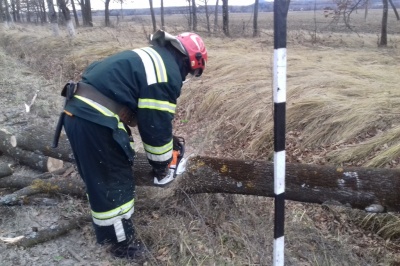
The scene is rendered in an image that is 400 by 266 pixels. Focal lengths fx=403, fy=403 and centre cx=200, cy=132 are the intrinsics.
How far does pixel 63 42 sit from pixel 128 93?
43.2 feet

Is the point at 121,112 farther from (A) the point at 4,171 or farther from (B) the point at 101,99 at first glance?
(A) the point at 4,171

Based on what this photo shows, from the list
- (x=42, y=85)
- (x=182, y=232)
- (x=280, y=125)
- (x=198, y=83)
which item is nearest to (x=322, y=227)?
(x=182, y=232)

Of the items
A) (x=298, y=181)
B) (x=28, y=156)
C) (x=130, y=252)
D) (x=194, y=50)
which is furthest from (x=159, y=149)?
(x=28, y=156)

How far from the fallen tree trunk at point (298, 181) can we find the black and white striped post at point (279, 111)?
711mm

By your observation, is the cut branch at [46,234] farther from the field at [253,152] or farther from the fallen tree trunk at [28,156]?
the fallen tree trunk at [28,156]

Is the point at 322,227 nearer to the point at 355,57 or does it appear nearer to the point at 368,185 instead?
the point at 368,185

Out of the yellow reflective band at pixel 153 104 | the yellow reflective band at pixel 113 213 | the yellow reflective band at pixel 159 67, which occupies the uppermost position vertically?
the yellow reflective band at pixel 159 67

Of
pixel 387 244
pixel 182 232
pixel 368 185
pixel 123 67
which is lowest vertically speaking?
pixel 387 244

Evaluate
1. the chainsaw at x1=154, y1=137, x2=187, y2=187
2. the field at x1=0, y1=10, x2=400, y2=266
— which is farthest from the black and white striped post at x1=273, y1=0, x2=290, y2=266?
the chainsaw at x1=154, y1=137, x2=187, y2=187

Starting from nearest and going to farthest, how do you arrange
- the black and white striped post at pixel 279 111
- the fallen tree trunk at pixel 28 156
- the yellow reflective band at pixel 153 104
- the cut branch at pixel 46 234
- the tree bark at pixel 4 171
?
1. the black and white striped post at pixel 279 111
2. the yellow reflective band at pixel 153 104
3. the cut branch at pixel 46 234
4. the tree bark at pixel 4 171
5. the fallen tree trunk at pixel 28 156

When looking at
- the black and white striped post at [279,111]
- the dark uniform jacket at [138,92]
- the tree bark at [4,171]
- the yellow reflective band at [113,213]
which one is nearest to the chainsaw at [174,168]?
Answer: the yellow reflective band at [113,213]

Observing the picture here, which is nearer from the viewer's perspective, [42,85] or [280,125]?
[280,125]

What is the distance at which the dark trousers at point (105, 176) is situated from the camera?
2.83 metres

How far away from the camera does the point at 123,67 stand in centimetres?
280
